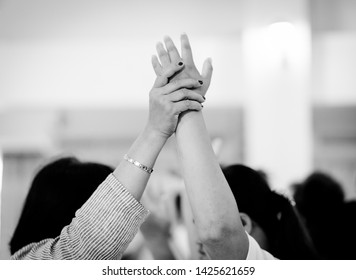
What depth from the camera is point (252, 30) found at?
5.46ft

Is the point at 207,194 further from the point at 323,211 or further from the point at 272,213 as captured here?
the point at 323,211

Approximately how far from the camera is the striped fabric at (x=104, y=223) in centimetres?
76

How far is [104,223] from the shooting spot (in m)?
0.76

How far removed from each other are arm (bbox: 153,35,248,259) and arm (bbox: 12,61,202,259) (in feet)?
0.11

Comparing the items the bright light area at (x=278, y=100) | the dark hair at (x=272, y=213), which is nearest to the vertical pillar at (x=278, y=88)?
the bright light area at (x=278, y=100)

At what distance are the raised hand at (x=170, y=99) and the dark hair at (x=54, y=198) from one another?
0.77 feet

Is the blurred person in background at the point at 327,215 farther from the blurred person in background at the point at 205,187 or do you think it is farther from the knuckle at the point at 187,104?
the knuckle at the point at 187,104

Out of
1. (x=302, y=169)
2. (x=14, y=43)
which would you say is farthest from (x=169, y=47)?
(x=302, y=169)

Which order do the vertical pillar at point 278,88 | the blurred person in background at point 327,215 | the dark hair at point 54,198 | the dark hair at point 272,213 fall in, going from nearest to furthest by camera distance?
the dark hair at point 54,198 → the dark hair at point 272,213 → the blurred person in background at point 327,215 → the vertical pillar at point 278,88

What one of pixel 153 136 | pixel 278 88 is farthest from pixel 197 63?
pixel 153 136

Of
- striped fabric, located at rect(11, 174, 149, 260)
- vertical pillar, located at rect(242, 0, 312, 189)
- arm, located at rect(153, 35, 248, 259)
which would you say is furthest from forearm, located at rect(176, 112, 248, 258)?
vertical pillar, located at rect(242, 0, 312, 189)

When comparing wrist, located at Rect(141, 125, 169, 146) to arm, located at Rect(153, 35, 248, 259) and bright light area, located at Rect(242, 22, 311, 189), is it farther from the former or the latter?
bright light area, located at Rect(242, 22, 311, 189)

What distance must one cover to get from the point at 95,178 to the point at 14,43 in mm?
636
